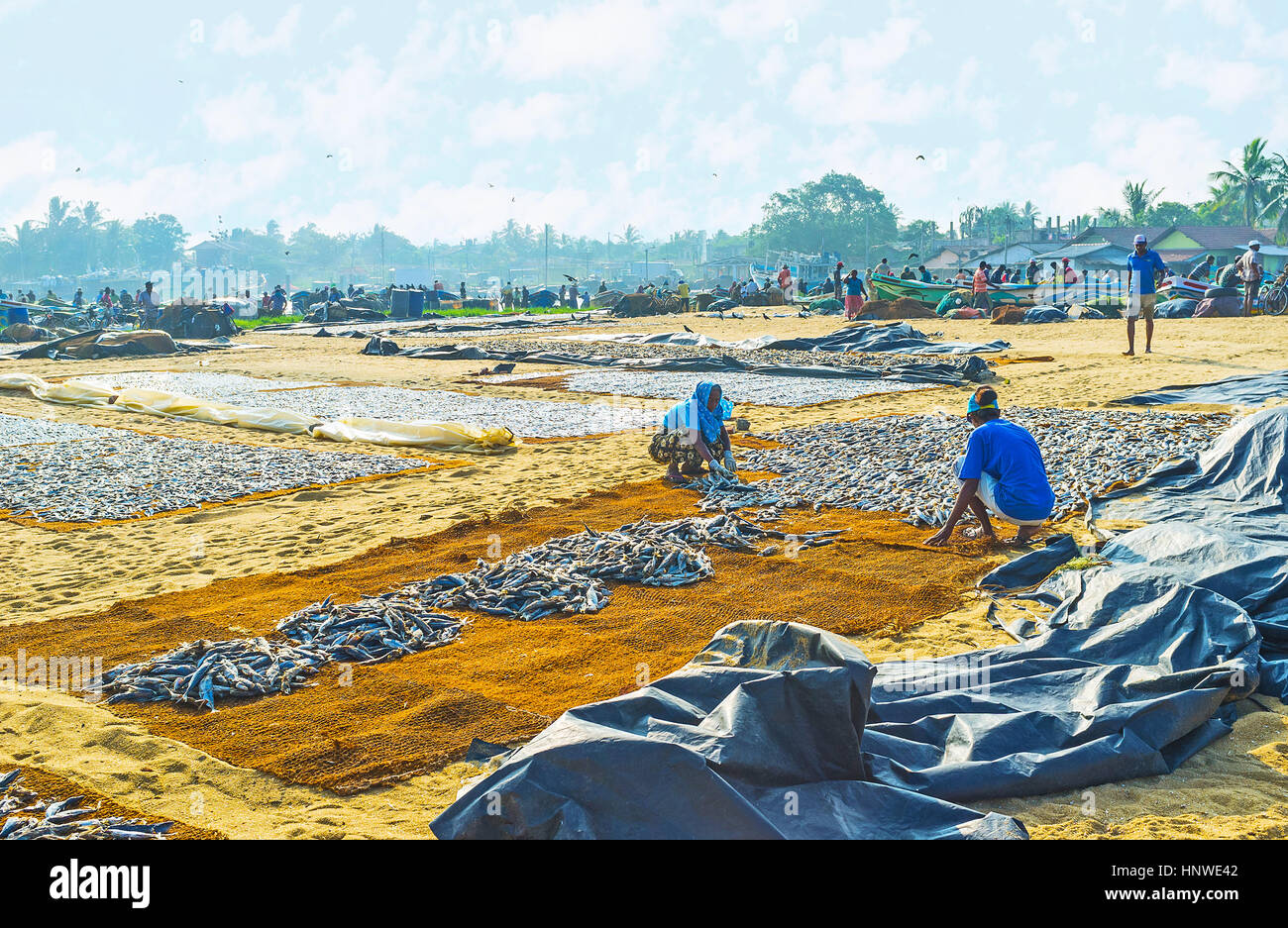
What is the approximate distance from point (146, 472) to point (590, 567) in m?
6.04

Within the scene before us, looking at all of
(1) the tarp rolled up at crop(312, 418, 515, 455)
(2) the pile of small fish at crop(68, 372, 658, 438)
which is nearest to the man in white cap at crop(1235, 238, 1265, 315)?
(2) the pile of small fish at crop(68, 372, 658, 438)

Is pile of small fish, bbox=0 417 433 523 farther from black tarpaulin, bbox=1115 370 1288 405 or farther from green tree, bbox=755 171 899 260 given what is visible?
green tree, bbox=755 171 899 260

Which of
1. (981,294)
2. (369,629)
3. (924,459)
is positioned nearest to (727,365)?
(924,459)

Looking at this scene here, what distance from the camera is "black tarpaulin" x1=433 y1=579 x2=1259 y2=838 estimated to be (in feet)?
10.0

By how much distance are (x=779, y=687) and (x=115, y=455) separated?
32.7 ft

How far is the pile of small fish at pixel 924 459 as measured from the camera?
8.12m

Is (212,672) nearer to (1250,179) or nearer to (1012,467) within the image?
(1012,467)

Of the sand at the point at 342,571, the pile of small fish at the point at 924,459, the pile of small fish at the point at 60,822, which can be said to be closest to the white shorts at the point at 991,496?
the sand at the point at 342,571

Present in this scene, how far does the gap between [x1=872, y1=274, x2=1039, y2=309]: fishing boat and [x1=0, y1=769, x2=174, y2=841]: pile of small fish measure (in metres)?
28.0

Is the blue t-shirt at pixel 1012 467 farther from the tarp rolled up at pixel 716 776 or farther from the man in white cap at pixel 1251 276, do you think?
the man in white cap at pixel 1251 276

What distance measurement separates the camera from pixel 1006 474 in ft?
22.2

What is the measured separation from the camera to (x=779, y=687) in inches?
138
